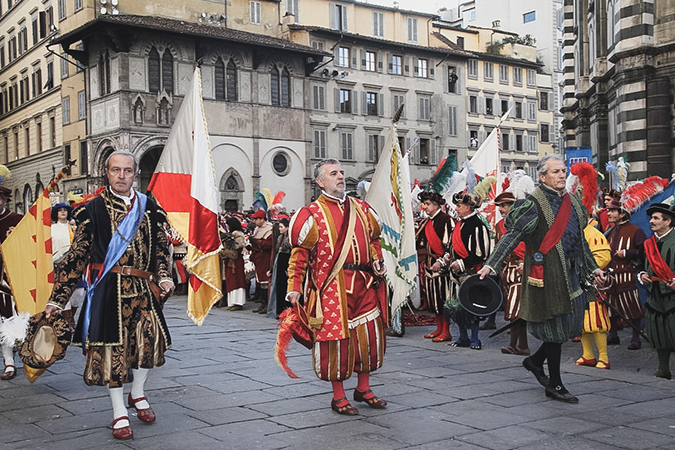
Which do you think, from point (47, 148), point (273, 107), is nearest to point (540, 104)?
point (273, 107)

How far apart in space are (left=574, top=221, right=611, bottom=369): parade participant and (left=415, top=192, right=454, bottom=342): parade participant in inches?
80.0

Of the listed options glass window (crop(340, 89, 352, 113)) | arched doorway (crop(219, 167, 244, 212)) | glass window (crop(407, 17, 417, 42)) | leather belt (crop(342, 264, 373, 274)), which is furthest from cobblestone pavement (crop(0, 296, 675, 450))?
glass window (crop(407, 17, 417, 42))

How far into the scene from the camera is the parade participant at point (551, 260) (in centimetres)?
657

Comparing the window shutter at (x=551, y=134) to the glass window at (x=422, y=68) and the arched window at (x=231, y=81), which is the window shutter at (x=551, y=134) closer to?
the glass window at (x=422, y=68)

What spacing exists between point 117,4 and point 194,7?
3.94m

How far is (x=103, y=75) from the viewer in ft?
121

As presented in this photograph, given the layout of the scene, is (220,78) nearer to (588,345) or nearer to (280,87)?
(280,87)

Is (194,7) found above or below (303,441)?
above

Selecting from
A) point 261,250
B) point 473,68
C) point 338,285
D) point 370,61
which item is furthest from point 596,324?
point 473,68

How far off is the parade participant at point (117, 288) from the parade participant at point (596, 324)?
4.18 metres

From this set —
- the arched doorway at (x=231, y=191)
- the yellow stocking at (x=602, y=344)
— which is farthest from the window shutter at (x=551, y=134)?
the yellow stocking at (x=602, y=344)

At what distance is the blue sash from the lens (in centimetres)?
562

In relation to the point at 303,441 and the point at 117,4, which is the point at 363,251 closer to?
the point at 303,441

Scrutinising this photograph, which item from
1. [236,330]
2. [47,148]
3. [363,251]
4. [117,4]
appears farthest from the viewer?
[47,148]
